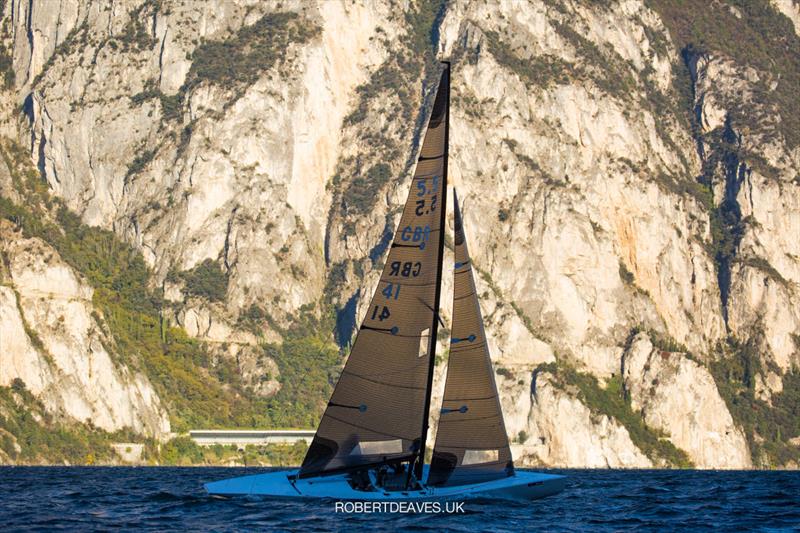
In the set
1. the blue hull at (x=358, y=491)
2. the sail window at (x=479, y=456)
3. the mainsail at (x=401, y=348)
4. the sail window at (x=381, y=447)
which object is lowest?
the blue hull at (x=358, y=491)

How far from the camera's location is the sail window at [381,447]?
52.9 meters

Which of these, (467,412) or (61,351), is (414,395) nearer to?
(467,412)

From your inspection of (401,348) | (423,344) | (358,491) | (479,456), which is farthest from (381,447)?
(479,456)

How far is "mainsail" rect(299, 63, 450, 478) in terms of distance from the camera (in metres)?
52.6

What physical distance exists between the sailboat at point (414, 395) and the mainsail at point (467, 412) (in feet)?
0.13

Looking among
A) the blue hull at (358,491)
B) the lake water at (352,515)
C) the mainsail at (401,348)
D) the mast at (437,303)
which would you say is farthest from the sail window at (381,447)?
the lake water at (352,515)

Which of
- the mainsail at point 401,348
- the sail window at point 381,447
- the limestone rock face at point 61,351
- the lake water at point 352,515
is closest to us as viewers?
the lake water at point 352,515

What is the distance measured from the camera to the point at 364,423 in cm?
5303

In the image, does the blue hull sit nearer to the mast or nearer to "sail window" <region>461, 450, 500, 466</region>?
"sail window" <region>461, 450, 500, 466</region>

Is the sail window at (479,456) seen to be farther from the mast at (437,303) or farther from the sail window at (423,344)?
the sail window at (423,344)

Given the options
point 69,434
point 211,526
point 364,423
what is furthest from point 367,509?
point 69,434

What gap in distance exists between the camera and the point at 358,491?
5400cm

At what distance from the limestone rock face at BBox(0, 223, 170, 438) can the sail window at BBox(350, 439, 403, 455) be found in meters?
124

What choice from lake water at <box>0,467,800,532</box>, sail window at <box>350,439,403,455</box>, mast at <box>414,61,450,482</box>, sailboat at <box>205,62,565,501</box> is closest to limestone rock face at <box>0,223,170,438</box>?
lake water at <box>0,467,800,532</box>
